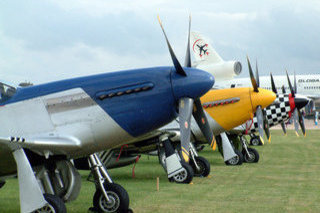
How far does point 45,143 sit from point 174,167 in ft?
15.3

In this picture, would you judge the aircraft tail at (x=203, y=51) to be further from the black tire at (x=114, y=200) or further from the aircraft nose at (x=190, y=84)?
the aircraft nose at (x=190, y=84)

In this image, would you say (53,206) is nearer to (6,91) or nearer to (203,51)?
(6,91)

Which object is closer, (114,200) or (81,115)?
(81,115)

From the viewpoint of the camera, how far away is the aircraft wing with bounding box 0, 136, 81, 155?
17.9 ft

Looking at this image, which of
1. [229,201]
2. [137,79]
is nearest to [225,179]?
[229,201]

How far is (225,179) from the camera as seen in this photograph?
10789mm

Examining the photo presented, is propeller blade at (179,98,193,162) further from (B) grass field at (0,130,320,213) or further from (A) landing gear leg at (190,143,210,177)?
(A) landing gear leg at (190,143,210,177)

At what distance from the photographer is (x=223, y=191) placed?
8906 mm

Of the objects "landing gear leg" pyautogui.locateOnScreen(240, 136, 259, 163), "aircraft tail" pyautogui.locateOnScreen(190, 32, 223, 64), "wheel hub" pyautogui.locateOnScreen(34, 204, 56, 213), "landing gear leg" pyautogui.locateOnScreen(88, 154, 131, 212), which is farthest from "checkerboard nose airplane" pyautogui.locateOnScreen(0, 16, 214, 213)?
"aircraft tail" pyautogui.locateOnScreen(190, 32, 223, 64)

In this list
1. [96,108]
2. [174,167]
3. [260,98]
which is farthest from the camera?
[260,98]

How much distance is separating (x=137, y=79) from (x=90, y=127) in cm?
79

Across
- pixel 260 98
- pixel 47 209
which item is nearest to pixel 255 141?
pixel 260 98

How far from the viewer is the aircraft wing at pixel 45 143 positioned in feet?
17.9

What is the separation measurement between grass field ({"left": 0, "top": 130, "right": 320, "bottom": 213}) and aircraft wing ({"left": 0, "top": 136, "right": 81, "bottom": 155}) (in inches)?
69.8
